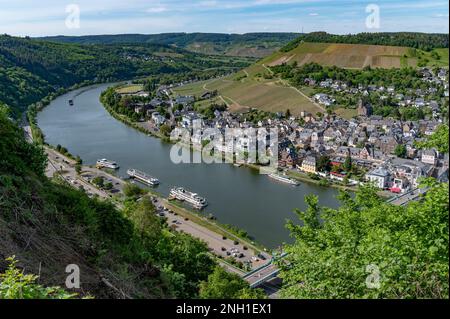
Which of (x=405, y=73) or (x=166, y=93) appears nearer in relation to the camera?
(x=405, y=73)

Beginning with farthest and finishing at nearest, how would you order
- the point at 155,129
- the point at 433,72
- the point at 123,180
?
1. the point at 433,72
2. the point at 155,129
3. the point at 123,180

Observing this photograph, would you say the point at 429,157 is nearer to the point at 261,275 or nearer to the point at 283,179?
the point at 283,179

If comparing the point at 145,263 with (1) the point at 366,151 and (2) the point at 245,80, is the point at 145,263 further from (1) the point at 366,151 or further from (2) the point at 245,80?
(2) the point at 245,80

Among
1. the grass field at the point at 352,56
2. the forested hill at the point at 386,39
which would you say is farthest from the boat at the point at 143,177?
the forested hill at the point at 386,39

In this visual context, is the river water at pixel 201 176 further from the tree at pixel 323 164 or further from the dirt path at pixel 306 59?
the dirt path at pixel 306 59

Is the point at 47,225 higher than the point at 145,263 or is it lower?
higher

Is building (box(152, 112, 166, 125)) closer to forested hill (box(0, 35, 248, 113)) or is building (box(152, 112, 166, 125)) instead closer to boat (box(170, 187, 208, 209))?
forested hill (box(0, 35, 248, 113))

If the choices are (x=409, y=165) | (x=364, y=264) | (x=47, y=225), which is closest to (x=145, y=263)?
(x=47, y=225)
